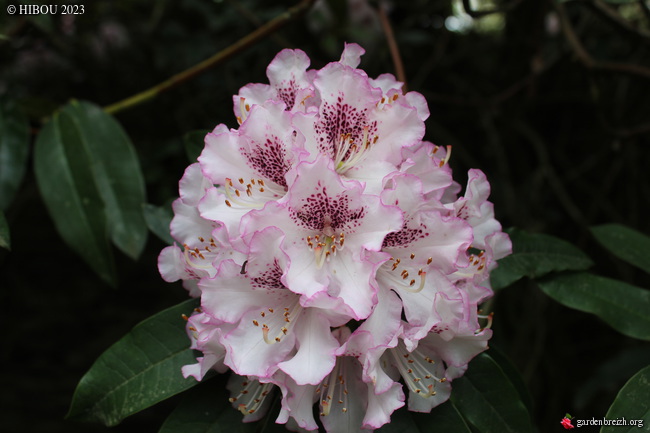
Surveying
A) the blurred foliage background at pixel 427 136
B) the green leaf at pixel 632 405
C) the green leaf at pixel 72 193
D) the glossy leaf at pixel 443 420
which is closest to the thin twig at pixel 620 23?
the blurred foliage background at pixel 427 136

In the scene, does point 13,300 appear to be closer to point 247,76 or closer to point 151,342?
point 247,76

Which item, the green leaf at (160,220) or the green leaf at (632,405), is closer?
the green leaf at (632,405)

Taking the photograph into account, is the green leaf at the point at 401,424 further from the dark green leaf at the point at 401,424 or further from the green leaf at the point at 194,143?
the green leaf at the point at 194,143

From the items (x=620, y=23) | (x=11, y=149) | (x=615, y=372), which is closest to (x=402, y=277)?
(x=11, y=149)

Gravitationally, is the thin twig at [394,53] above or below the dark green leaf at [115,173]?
above

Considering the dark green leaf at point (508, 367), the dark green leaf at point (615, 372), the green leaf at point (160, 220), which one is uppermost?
the green leaf at point (160, 220)

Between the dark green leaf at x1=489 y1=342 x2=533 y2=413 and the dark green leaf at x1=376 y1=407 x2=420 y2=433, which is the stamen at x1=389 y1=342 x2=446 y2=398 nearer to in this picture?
the dark green leaf at x1=376 y1=407 x2=420 y2=433
